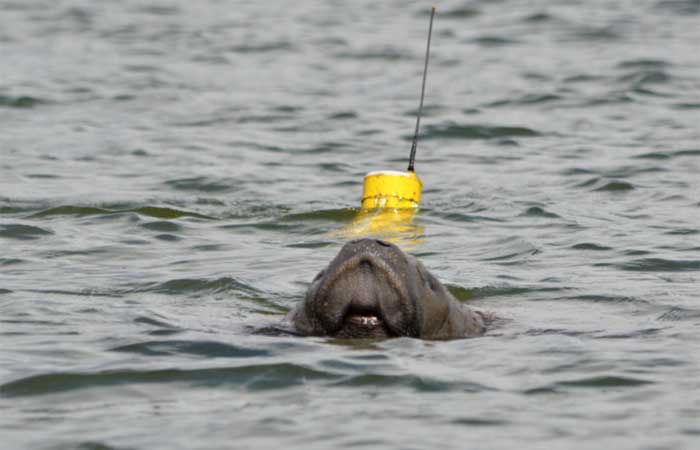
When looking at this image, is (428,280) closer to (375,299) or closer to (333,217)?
(375,299)

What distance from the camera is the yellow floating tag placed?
40.2 ft

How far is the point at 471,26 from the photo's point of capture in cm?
2573

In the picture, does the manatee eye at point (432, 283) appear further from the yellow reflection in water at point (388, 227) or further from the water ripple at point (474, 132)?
the water ripple at point (474, 132)

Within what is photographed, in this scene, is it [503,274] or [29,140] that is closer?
[503,274]

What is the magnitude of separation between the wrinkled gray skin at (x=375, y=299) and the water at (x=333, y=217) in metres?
0.14

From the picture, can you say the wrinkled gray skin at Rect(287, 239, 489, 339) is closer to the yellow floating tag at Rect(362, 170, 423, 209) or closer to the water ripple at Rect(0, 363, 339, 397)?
the water ripple at Rect(0, 363, 339, 397)

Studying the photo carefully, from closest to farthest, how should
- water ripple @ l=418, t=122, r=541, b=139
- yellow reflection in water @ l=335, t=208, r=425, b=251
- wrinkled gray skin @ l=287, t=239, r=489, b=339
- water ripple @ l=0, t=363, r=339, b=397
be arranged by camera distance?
water ripple @ l=0, t=363, r=339, b=397, wrinkled gray skin @ l=287, t=239, r=489, b=339, yellow reflection in water @ l=335, t=208, r=425, b=251, water ripple @ l=418, t=122, r=541, b=139

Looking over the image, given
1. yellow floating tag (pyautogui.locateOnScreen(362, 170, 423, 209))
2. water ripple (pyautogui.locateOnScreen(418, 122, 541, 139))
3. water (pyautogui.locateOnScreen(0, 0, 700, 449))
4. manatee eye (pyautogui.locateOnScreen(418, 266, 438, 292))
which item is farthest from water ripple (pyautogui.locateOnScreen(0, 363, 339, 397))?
water ripple (pyautogui.locateOnScreen(418, 122, 541, 139))

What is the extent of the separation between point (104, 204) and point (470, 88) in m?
8.24

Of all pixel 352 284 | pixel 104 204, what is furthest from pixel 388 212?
pixel 352 284

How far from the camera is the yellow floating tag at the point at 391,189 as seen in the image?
40.2 ft

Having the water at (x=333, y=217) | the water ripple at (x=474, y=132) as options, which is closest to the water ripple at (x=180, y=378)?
the water at (x=333, y=217)

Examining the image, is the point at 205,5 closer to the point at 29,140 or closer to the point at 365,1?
the point at 365,1

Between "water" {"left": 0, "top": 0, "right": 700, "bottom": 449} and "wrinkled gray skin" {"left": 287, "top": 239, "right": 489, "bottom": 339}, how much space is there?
14 cm
